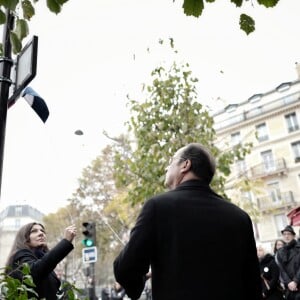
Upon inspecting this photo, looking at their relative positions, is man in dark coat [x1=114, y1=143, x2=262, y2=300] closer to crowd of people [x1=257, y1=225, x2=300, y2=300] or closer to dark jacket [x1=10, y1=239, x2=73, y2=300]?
dark jacket [x1=10, y1=239, x2=73, y2=300]

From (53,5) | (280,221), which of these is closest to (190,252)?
(53,5)

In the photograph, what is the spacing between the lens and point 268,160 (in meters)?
35.0

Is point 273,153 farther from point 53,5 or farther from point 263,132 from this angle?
point 53,5

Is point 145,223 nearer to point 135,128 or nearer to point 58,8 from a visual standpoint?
point 58,8

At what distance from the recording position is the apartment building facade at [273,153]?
32312mm

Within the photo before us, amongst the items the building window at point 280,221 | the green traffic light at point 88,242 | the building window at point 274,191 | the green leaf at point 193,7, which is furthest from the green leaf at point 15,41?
the building window at point 274,191

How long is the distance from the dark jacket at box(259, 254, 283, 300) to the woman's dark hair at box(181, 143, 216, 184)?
514 cm

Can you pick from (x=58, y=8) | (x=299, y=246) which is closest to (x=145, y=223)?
(x=58, y=8)

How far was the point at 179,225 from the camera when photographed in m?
1.88

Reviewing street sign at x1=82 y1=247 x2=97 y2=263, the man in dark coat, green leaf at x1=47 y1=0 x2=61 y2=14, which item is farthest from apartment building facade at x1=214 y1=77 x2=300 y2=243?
green leaf at x1=47 y1=0 x2=61 y2=14

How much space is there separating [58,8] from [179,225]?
1442mm

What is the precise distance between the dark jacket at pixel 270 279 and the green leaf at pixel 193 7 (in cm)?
567

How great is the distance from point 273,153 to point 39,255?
1338 inches

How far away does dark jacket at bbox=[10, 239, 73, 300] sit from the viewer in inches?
108
